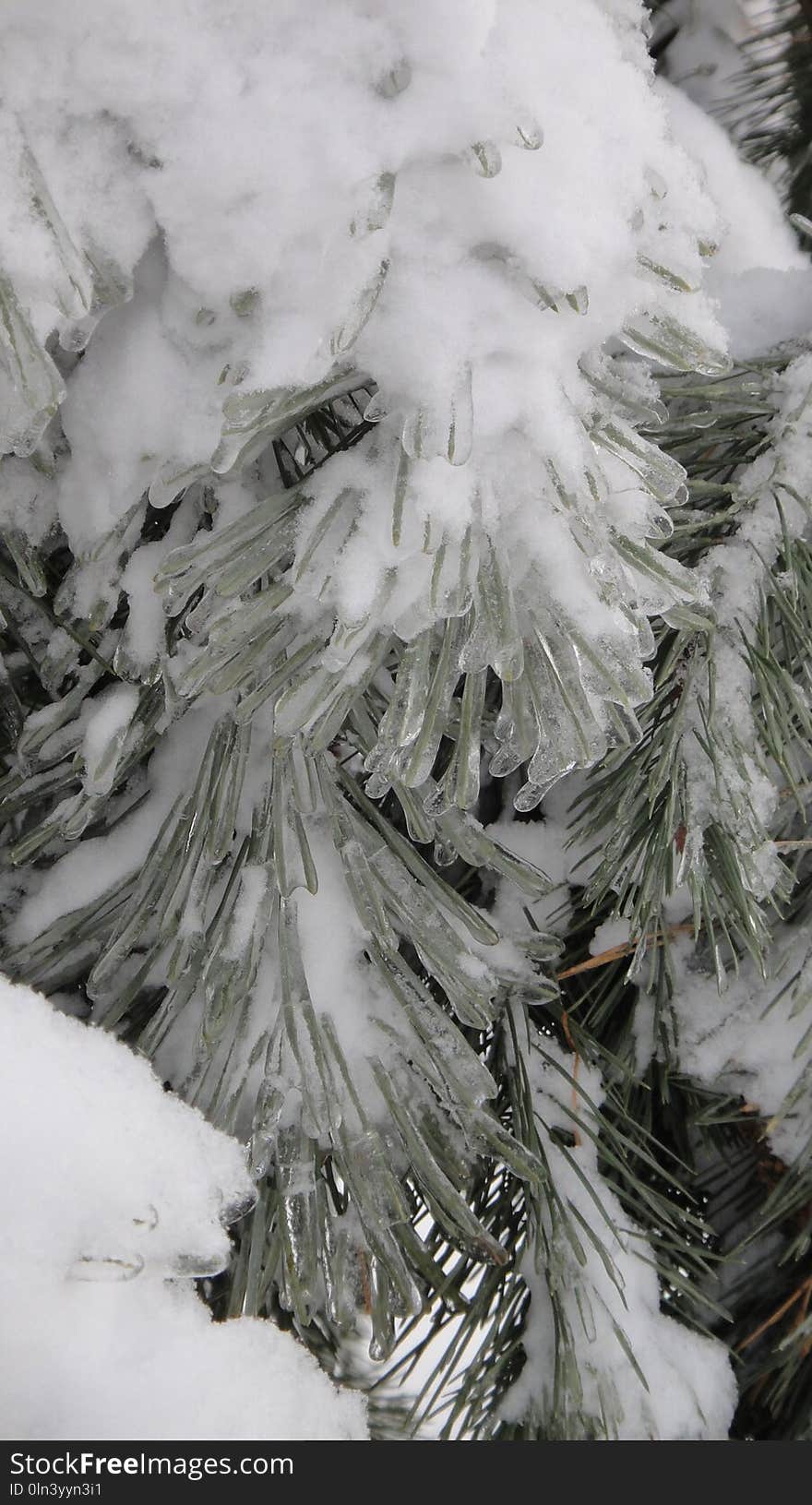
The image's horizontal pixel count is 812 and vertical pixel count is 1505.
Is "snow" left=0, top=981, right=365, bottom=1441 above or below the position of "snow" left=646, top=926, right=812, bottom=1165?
above

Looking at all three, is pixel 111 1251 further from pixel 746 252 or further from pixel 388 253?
pixel 746 252

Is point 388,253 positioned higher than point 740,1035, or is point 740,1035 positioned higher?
point 388,253

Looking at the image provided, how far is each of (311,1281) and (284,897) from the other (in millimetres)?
177

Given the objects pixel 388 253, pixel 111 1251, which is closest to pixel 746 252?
pixel 388 253

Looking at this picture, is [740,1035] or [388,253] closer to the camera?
[388,253]

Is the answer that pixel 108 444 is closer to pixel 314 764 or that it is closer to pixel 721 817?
pixel 314 764

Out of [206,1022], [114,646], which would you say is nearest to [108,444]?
[114,646]

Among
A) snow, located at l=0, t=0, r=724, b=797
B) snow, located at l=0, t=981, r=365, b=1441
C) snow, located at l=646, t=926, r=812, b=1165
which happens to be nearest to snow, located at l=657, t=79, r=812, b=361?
snow, located at l=0, t=0, r=724, b=797

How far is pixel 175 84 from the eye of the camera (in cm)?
30

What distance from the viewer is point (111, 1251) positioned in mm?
351

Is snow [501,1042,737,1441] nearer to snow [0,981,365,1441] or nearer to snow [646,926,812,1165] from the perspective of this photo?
snow [646,926,812,1165]

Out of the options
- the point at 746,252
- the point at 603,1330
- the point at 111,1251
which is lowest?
the point at 603,1330

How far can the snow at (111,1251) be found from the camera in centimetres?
34

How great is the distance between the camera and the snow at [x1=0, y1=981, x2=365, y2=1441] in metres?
0.34
